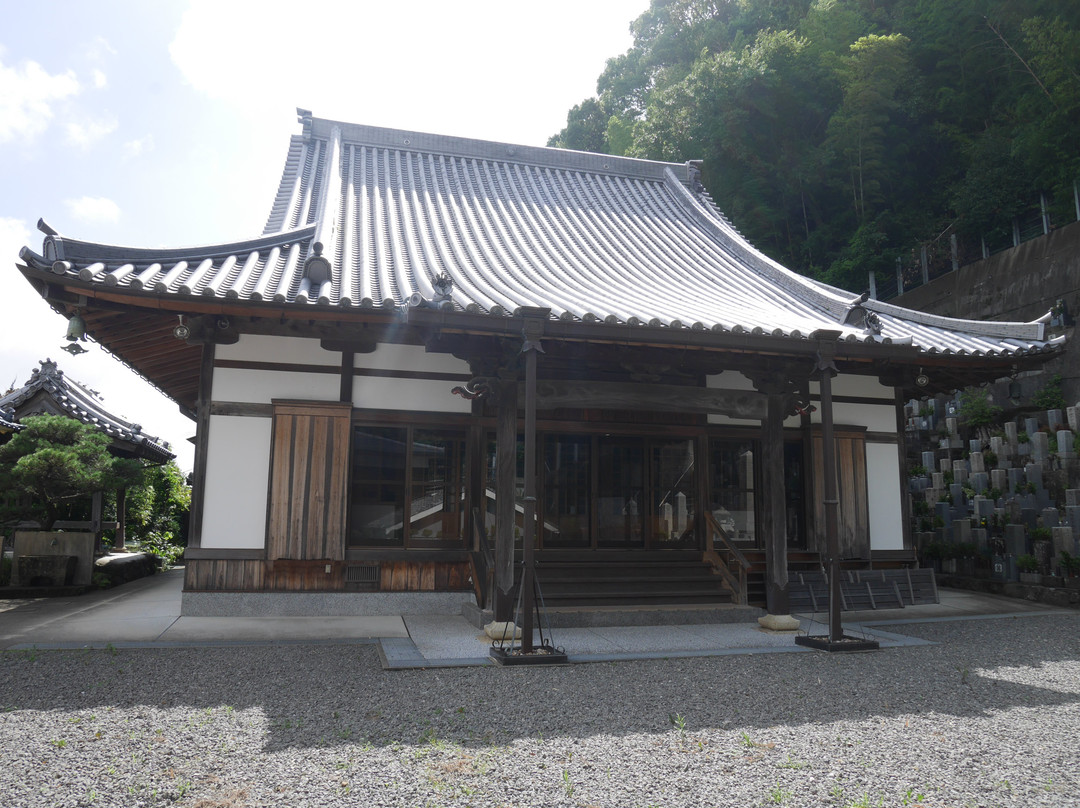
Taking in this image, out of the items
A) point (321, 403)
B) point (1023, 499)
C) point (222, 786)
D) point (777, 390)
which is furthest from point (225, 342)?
point (1023, 499)

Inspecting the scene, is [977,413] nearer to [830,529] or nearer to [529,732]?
[830,529]

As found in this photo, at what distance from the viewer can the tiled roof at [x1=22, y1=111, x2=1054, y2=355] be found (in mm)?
6508

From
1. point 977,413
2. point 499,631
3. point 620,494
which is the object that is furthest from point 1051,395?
point 499,631

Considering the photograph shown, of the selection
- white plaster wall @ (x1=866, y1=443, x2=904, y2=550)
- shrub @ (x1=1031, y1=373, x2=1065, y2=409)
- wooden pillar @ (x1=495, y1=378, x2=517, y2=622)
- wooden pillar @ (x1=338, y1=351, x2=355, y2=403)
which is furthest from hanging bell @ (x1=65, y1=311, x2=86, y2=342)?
shrub @ (x1=1031, y1=373, x2=1065, y2=409)

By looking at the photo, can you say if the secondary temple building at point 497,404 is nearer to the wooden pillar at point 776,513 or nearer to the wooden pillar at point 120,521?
the wooden pillar at point 776,513

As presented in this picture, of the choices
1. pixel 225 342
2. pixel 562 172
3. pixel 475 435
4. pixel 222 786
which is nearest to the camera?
pixel 222 786

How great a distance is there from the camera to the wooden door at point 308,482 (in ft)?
24.2

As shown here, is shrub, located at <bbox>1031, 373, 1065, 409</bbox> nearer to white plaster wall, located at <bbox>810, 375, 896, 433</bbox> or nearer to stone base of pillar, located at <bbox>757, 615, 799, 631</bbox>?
white plaster wall, located at <bbox>810, 375, 896, 433</bbox>

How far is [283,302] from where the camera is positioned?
242 inches

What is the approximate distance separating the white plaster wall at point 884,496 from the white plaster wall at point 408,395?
5.30 metres

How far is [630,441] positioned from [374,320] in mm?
3647

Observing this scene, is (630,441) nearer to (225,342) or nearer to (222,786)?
(225,342)

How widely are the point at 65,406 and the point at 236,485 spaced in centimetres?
703

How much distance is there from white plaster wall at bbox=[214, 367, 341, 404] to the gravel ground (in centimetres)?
269
